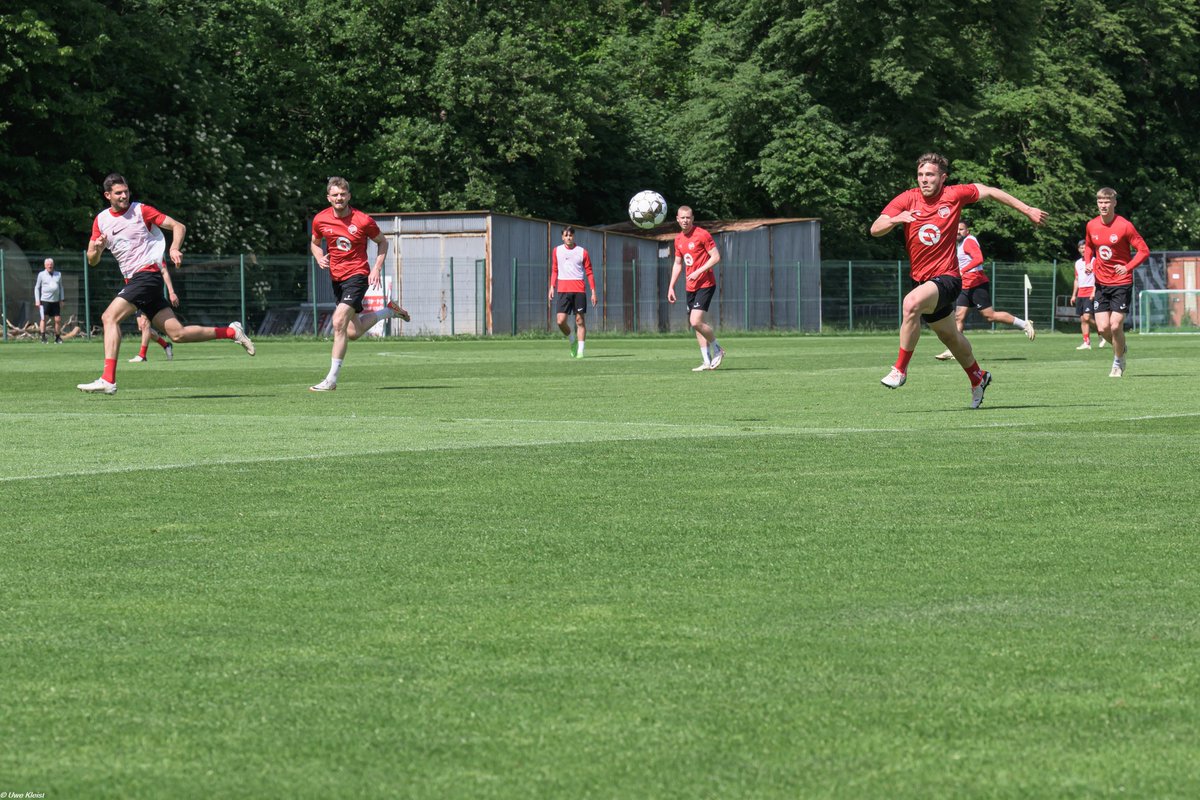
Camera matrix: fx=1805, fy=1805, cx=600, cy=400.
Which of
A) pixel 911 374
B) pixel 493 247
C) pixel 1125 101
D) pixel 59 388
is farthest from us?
pixel 1125 101

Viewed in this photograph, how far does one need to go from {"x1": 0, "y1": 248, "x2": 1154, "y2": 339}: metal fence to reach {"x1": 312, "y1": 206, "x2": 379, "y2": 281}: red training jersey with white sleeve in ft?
88.0

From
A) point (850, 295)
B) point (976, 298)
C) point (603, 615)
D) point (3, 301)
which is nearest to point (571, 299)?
point (976, 298)

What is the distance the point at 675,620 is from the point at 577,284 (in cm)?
2421

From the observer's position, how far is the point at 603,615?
5.50m

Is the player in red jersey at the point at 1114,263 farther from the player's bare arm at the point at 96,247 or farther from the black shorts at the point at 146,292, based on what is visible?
the player's bare arm at the point at 96,247

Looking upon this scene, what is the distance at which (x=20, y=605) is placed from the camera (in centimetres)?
573

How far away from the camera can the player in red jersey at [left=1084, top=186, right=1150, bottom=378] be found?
2125cm

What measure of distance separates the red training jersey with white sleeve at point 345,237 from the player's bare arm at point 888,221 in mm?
6040

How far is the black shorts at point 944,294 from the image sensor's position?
1470 cm

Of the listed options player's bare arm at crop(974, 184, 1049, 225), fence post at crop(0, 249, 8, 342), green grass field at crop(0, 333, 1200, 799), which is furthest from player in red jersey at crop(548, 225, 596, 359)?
fence post at crop(0, 249, 8, 342)

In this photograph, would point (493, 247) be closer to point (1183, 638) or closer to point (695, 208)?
point (695, 208)

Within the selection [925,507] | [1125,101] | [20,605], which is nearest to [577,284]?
[925,507]

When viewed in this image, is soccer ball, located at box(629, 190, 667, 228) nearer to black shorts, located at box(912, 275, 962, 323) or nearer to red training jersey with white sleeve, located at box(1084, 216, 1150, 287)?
red training jersey with white sleeve, located at box(1084, 216, 1150, 287)

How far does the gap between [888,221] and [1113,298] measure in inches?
318
